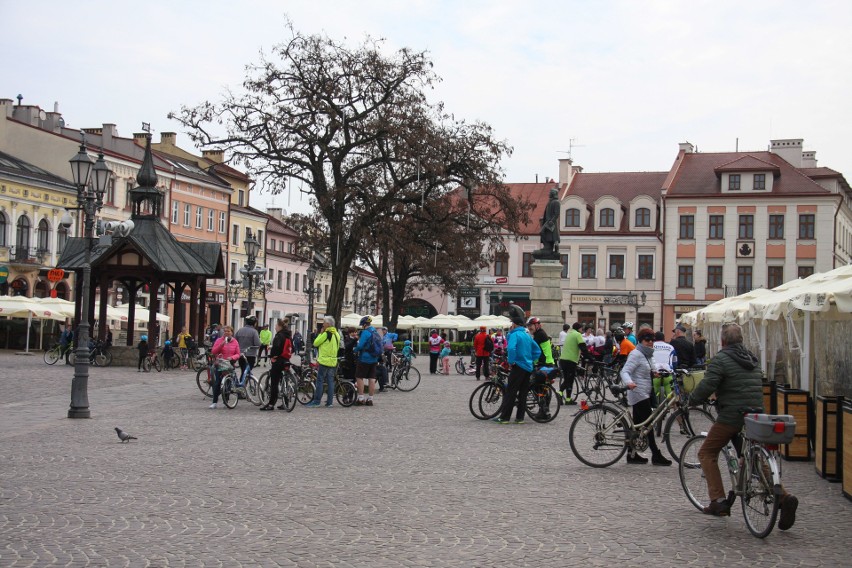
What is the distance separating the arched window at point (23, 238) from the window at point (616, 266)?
3917 centimetres

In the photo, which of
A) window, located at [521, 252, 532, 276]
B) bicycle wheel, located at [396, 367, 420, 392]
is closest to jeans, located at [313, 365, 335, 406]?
bicycle wheel, located at [396, 367, 420, 392]

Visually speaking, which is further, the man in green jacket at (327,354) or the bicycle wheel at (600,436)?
the man in green jacket at (327,354)

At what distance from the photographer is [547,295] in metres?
41.0

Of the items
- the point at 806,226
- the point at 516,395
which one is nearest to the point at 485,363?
the point at 516,395

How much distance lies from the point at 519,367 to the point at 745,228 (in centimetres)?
5954

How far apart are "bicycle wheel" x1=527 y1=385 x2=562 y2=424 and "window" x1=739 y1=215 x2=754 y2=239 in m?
58.1

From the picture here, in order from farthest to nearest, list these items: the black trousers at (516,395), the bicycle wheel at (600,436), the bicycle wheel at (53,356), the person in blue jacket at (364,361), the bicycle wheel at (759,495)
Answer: the bicycle wheel at (53,356), the person in blue jacket at (364,361), the black trousers at (516,395), the bicycle wheel at (600,436), the bicycle wheel at (759,495)

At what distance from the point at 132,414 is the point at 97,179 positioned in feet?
14.7

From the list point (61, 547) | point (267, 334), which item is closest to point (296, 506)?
point (61, 547)

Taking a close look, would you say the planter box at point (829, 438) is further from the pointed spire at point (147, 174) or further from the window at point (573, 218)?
the window at point (573, 218)

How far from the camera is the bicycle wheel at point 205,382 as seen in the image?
24.6 metres

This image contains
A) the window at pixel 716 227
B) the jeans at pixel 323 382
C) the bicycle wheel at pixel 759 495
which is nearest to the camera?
the bicycle wheel at pixel 759 495

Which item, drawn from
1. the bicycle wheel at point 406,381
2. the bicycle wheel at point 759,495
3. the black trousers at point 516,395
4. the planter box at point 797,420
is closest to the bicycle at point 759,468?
the bicycle wheel at point 759,495

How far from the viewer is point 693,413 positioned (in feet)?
45.4
